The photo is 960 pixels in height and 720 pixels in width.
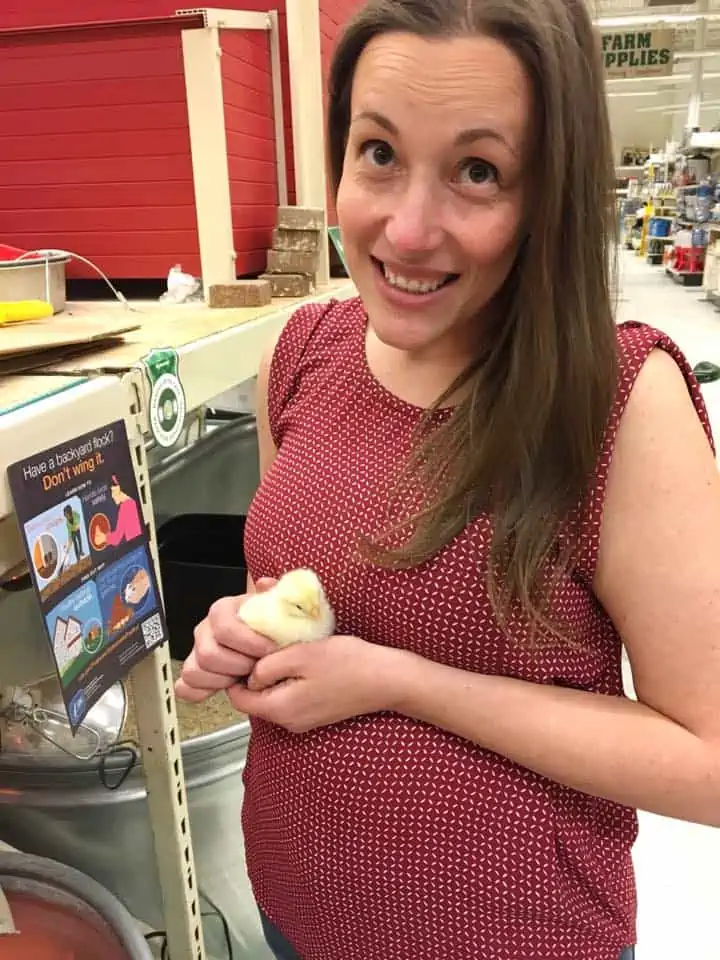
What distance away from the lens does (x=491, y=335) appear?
818mm

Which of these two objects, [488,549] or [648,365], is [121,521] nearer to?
[488,549]

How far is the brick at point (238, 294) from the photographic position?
1523 mm

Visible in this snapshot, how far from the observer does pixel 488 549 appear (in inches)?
29.2

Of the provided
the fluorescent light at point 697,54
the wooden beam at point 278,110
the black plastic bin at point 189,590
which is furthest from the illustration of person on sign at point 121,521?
the fluorescent light at point 697,54

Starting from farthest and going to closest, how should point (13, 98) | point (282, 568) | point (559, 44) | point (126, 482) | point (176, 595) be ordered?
1. point (176, 595)
2. point (13, 98)
3. point (282, 568)
4. point (126, 482)
5. point (559, 44)

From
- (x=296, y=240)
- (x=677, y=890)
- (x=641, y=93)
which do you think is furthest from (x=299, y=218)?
(x=641, y=93)

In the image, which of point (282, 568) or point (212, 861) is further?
point (212, 861)

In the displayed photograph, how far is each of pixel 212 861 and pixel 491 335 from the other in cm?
113

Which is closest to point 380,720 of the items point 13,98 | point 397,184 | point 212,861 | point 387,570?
point 387,570

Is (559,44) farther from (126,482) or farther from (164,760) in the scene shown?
(164,760)

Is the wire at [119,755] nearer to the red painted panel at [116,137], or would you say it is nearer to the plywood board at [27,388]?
the plywood board at [27,388]

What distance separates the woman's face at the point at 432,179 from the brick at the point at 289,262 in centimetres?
98

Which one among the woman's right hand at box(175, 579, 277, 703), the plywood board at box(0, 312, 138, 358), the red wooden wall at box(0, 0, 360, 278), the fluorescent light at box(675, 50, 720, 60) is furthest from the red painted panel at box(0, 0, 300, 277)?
the fluorescent light at box(675, 50, 720, 60)

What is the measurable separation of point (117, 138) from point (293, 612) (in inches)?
51.2
